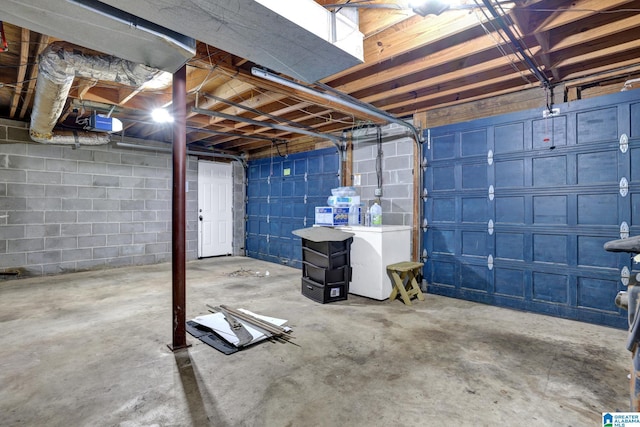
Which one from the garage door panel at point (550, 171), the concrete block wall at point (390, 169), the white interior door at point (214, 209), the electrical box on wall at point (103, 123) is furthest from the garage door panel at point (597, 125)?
the white interior door at point (214, 209)

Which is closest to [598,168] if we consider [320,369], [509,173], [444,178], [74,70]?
[509,173]

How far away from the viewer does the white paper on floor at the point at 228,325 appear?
8.92 ft

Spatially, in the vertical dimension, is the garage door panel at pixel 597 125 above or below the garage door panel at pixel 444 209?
above

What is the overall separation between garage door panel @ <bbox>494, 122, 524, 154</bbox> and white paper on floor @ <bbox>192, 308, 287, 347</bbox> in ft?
10.5

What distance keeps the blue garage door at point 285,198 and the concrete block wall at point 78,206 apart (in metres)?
1.49

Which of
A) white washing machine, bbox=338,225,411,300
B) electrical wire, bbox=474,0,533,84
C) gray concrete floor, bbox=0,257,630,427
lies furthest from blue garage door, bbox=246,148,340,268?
electrical wire, bbox=474,0,533,84

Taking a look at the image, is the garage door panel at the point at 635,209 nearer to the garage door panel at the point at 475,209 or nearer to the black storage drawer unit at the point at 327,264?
the garage door panel at the point at 475,209

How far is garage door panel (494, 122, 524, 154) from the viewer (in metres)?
3.70

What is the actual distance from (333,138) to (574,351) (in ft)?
13.8

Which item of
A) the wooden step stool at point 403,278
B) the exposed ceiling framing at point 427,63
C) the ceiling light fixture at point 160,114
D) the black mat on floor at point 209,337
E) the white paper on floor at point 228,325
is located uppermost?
the exposed ceiling framing at point 427,63

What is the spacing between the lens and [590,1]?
2.24m

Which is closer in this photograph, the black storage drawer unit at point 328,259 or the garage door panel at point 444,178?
the black storage drawer unit at point 328,259

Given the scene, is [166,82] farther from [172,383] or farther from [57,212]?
[57,212]

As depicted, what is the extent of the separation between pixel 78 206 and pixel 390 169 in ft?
18.0
